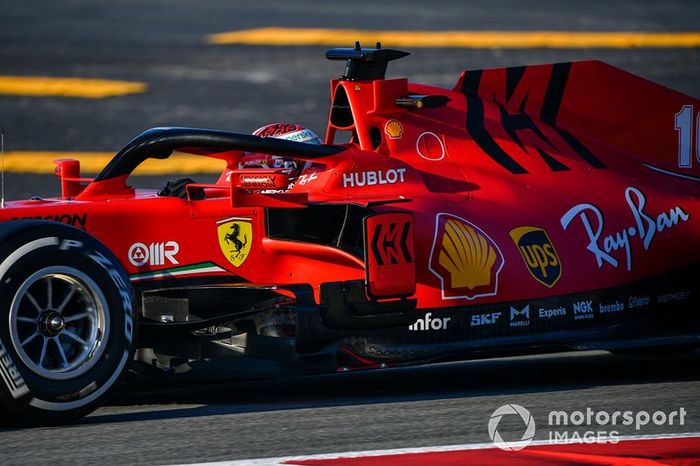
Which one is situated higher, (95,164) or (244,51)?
(244,51)

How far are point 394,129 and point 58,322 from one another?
222 centimetres

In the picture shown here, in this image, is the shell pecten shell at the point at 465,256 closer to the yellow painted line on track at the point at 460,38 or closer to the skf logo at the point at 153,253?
the skf logo at the point at 153,253

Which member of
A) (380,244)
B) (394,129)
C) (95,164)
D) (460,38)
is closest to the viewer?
(380,244)

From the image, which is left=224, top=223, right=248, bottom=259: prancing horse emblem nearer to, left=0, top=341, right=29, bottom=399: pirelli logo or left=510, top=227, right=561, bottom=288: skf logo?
left=0, top=341, right=29, bottom=399: pirelli logo

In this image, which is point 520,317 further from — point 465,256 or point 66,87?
point 66,87

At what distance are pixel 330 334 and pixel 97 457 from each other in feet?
5.26

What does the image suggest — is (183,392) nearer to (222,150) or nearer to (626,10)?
(222,150)

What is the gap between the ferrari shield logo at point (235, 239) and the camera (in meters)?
5.91

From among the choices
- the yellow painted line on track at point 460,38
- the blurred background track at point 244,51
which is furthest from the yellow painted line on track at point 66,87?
the yellow painted line on track at point 460,38

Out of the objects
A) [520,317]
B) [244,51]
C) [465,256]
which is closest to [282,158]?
[465,256]

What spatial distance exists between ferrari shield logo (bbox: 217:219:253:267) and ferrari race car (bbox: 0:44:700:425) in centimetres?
1

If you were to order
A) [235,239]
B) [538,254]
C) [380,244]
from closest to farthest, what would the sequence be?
[235,239], [380,244], [538,254]

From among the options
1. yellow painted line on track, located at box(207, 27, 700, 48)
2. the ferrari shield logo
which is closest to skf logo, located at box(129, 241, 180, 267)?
the ferrari shield logo

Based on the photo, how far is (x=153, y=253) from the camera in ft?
18.9
